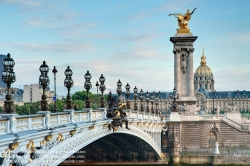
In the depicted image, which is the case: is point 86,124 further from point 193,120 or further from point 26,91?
point 193,120

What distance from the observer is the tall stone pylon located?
87.2m

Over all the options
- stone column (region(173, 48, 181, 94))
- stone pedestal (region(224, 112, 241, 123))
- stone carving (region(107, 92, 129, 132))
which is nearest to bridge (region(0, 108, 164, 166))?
stone carving (region(107, 92, 129, 132))

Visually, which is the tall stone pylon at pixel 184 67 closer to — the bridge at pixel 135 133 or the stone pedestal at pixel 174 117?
the bridge at pixel 135 133

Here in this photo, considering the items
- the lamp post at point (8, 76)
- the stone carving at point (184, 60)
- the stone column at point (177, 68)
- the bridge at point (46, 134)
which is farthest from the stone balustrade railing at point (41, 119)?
the stone carving at point (184, 60)

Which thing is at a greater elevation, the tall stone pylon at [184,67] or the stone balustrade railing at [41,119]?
the tall stone pylon at [184,67]

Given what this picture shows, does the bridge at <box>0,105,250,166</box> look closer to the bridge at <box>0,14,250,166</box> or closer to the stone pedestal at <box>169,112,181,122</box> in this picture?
the bridge at <box>0,14,250,166</box>

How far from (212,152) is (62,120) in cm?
5506

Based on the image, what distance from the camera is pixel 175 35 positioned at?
288ft

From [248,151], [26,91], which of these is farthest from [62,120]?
[248,151]

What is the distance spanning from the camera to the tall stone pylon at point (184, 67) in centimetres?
8719

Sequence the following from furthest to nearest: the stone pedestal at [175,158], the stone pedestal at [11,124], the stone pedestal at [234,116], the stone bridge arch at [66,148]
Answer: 1. the stone pedestal at [234,116]
2. the stone pedestal at [175,158]
3. the stone bridge arch at [66,148]
4. the stone pedestal at [11,124]

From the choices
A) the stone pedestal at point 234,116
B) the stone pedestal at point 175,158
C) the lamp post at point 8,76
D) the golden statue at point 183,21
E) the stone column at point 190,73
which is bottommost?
the stone pedestal at point 175,158

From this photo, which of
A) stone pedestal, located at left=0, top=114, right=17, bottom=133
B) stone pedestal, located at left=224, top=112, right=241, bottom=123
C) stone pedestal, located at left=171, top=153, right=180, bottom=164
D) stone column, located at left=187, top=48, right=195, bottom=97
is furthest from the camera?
stone pedestal, located at left=224, top=112, right=241, bottom=123

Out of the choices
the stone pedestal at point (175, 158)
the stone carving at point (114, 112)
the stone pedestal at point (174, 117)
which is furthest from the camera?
the stone pedestal at point (174, 117)
